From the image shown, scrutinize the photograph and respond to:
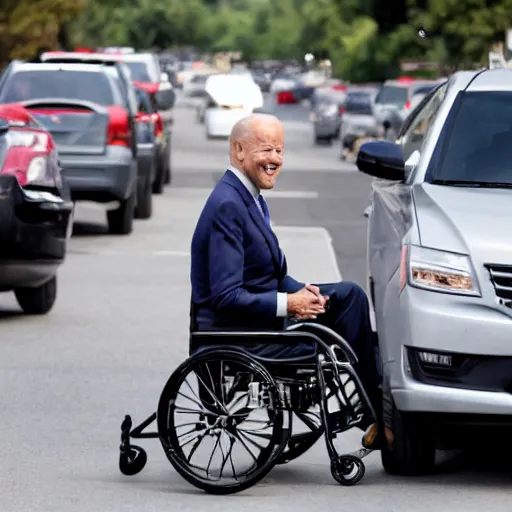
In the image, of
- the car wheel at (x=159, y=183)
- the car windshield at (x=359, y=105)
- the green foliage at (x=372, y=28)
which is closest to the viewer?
the car wheel at (x=159, y=183)

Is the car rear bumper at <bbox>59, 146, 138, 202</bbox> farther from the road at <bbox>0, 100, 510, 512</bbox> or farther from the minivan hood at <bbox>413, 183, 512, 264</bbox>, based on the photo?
the minivan hood at <bbox>413, 183, 512, 264</bbox>

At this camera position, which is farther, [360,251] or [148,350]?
[360,251]

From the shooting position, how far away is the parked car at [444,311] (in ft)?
24.6

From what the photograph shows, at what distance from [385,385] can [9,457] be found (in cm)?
166

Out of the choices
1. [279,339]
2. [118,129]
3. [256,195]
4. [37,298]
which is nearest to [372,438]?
[279,339]

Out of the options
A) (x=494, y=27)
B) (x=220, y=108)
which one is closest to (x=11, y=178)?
(x=220, y=108)

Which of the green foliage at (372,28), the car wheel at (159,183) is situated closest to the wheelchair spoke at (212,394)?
the car wheel at (159,183)

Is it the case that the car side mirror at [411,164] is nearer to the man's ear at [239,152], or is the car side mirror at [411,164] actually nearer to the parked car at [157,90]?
the man's ear at [239,152]

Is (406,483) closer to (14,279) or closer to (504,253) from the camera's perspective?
(504,253)

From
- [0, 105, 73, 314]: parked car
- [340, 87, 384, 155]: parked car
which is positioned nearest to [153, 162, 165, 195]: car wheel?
[340, 87, 384, 155]: parked car

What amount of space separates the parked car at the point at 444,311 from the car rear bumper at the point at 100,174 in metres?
11.1

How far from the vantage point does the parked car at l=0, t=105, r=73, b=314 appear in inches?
505

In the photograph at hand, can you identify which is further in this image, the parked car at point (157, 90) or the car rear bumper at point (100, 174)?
the parked car at point (157, 90)

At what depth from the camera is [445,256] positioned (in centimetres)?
764
